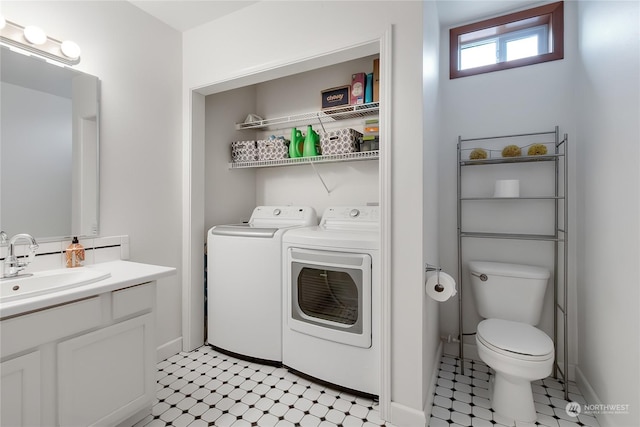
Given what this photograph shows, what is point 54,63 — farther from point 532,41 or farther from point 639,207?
point 532,41

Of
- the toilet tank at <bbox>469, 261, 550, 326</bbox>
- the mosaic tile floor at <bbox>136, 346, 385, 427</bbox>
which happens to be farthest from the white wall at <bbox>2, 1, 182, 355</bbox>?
the toilet tank at <bbox>469, 261, 550, 326</bbox>

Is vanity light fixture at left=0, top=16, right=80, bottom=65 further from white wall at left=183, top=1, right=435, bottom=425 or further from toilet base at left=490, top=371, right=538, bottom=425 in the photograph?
toilet base at left=490, top=371, right=538, bottom=425

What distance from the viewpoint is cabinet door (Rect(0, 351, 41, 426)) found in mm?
1060

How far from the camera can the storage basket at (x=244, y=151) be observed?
261 cm

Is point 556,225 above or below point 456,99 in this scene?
below

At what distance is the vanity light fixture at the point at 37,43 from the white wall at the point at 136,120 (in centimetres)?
10

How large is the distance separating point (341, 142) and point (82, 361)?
76.0 inches

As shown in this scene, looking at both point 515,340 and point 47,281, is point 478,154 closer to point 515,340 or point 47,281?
point 515,340

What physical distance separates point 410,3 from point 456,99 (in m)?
1.02

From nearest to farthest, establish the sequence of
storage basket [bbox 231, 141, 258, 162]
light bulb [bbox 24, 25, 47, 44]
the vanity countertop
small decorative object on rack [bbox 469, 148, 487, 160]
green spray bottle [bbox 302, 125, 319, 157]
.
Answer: the vanity countertop, light bulb [bbox 24, 25, 47, 44], small decorative object on rack [bbox 469, 148, 487, 160], green spray bottle [bbox 302, 125, 319, 157], storage basket [bbox 231, 141, 258, 162]

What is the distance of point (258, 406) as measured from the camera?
170 centimetres

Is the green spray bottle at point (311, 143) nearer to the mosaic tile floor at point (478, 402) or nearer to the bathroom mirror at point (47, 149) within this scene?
the bathroom mirror at point (47, 149)

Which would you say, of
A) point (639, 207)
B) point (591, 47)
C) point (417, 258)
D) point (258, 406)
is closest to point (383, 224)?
point (417, 258)

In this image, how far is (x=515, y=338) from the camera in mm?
1651
